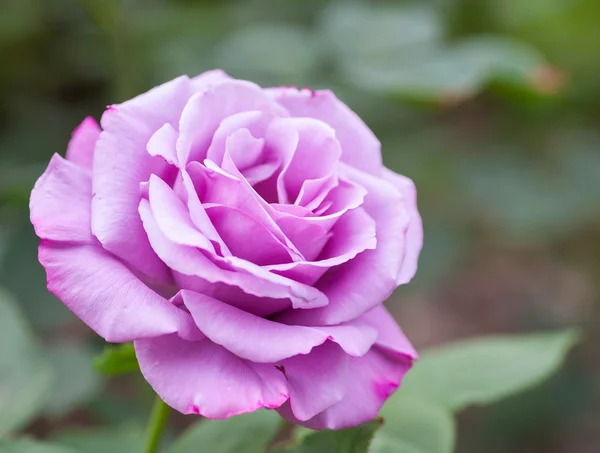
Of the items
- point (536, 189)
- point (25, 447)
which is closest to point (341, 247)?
point (25, 447)

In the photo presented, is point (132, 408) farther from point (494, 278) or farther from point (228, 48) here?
point (494, 278)

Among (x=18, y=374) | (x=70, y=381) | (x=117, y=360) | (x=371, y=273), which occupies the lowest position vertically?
(x=70, y=381)

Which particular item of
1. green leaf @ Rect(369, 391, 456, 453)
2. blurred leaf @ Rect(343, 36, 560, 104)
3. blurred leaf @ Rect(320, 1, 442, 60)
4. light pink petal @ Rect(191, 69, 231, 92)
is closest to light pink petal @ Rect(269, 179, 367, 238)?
light pink petal @ Rect(191, 69, 231, 92)

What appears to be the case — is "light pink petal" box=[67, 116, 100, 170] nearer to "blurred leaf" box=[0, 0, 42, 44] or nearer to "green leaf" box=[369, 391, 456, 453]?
"green leaf" box=[369, 391, 456, 453]

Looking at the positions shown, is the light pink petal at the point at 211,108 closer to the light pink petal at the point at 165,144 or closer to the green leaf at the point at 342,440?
the light pink petal at the point at 165,144

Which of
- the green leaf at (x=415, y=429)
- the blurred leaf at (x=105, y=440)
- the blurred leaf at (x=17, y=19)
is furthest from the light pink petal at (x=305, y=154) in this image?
the blurred leaf at (x=17, y=19)

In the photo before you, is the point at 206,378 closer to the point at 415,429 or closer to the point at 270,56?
the point at 415,429
